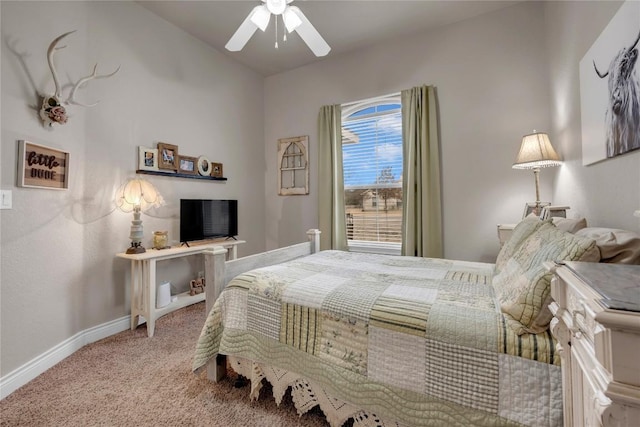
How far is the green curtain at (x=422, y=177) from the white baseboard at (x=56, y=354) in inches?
113

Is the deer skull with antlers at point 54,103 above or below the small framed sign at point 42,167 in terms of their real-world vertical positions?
above

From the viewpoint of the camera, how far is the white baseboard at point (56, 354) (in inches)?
63.5

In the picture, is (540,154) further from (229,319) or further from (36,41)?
Result: (36,41)

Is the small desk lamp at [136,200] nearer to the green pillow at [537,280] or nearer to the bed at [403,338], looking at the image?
the bed at [403,338]

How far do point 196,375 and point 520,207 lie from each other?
3.06 m

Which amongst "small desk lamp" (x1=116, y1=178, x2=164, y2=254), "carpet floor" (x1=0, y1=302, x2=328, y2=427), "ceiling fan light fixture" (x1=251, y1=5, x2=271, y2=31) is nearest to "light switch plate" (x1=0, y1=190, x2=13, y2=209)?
"small desk lamp" (x1=116, y1=178, x2=164, y2=254)

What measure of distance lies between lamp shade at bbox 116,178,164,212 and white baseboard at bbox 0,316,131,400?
1.00 meters

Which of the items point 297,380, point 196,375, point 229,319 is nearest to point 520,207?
point 297,380

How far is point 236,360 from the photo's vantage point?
1570 millimetres

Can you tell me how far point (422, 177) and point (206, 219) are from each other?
7.78 feet

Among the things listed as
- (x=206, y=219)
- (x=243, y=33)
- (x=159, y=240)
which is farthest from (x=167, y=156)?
(x=243, y=33)

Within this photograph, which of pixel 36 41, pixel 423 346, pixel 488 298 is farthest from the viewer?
pixel 36 41

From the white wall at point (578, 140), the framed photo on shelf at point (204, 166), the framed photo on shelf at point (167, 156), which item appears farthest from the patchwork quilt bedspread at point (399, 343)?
the framed photo on shelf at point (204, 166)

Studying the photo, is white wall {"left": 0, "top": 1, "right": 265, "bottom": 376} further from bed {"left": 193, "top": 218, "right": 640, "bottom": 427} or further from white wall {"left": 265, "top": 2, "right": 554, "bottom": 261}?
white wall {"left": 265, "top": 2, "right": 554, "bottom": 261}
